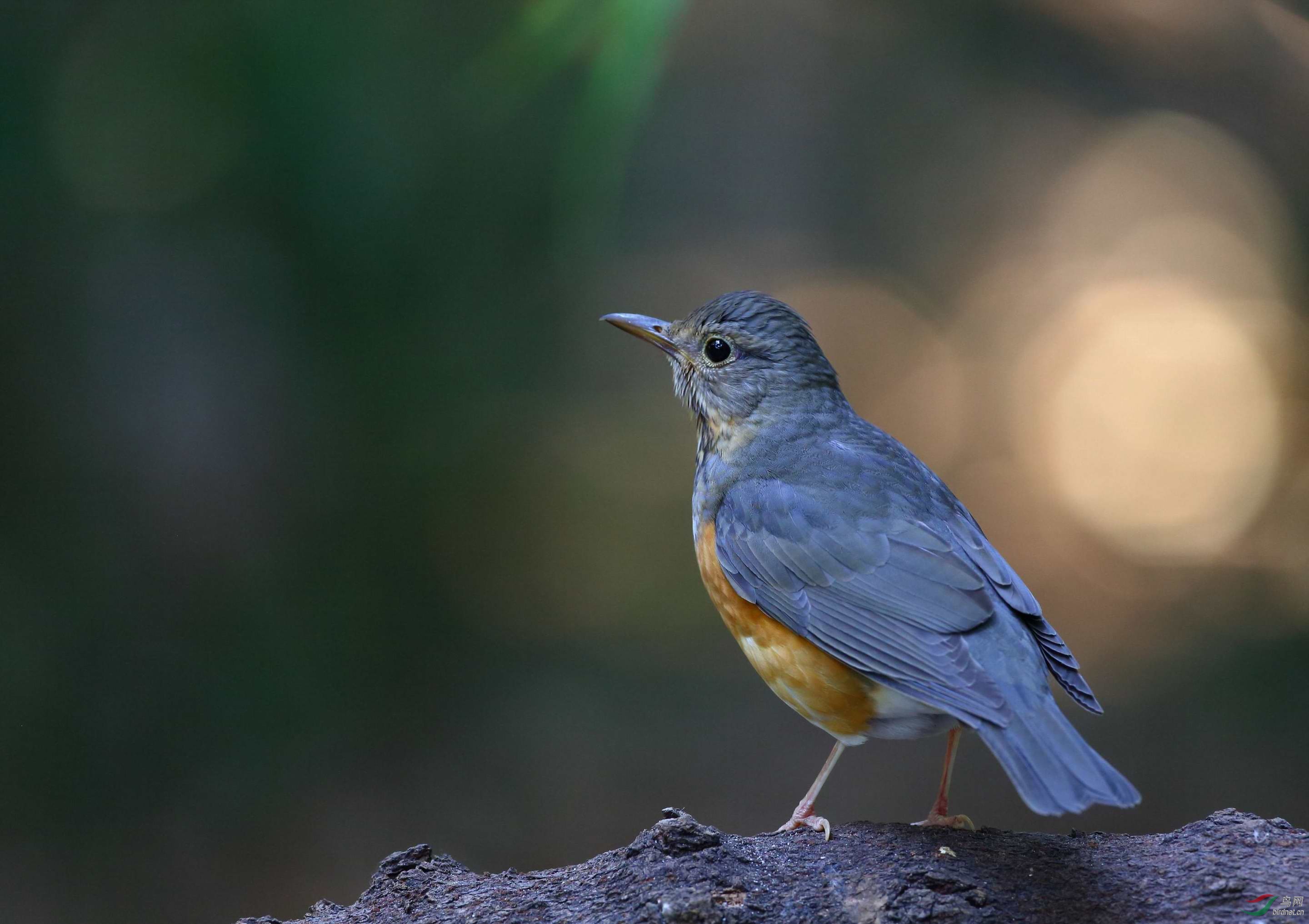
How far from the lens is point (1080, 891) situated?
2.41 meters

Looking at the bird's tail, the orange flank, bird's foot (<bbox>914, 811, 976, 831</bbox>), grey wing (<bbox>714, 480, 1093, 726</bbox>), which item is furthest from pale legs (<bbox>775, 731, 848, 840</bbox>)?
the bird's tail

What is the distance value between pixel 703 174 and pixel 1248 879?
4.36 metres

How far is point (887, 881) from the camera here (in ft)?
8.00

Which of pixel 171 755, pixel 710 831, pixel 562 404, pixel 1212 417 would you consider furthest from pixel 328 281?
pixel 1212 417

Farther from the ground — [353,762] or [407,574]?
[407,574]

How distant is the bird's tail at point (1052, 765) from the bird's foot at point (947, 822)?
0.49m

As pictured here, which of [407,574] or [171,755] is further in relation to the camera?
[407,574]

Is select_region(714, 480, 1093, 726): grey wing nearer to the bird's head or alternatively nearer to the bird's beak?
the bird's head

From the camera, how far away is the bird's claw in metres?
2.77

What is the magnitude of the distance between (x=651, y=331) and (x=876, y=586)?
1360mm

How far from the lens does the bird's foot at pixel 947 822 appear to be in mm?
2855

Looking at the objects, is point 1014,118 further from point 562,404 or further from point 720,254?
point 562,404

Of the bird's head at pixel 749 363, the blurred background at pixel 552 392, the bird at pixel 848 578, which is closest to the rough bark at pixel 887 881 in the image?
the bird at pixel 848 578

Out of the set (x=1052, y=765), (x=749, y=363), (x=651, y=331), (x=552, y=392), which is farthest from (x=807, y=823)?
(x=552, y=392)
